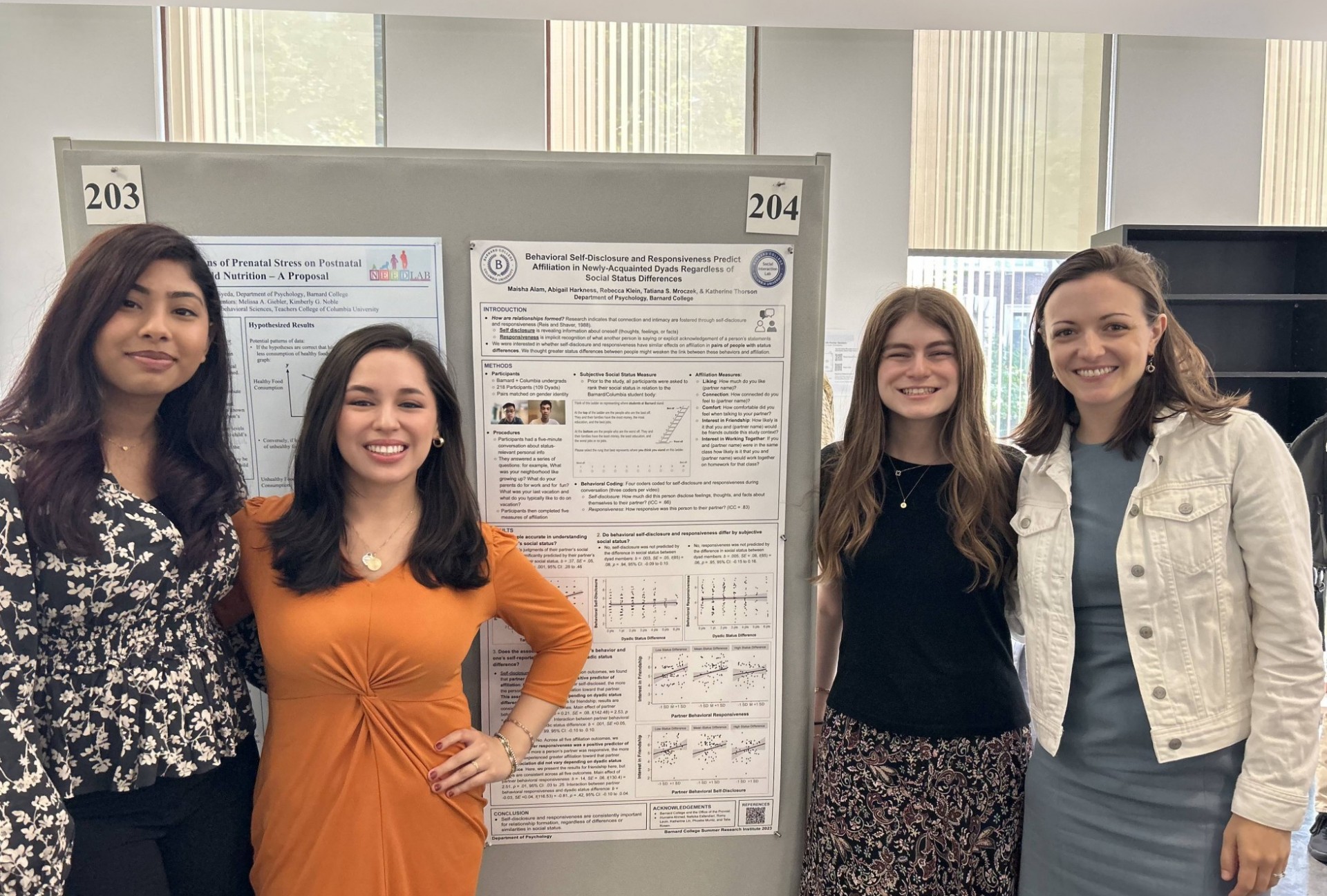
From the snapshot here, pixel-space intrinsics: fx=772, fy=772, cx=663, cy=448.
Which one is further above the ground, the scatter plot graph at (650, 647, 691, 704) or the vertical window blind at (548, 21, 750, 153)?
the vertical window blind at (548, 21, 750, 153)

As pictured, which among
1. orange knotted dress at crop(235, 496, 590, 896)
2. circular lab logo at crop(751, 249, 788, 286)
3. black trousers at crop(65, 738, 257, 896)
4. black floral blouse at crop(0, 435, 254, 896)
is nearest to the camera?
black floral blouse at crop(0, 435, 254, 896)

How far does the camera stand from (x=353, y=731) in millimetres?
1311

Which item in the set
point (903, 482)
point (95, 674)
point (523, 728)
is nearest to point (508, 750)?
point (523, 728)

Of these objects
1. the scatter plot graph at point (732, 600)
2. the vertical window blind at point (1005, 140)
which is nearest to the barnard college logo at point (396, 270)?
the scatter plot graph at point (732, 600)

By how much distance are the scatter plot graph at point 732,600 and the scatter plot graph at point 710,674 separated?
0.19 ft

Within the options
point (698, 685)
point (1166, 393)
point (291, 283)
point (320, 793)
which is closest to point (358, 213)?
point (291, 283)

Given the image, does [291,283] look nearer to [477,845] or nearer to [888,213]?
[477,845]

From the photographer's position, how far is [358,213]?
1594 mm

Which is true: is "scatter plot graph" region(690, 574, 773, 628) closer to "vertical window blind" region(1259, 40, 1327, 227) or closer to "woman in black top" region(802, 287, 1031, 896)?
"woman in black top" region(802, 287, 1031, 896)

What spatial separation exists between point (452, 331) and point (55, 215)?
3.97m

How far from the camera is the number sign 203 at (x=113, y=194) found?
5.15 ft

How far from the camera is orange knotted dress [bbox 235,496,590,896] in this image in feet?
4.25

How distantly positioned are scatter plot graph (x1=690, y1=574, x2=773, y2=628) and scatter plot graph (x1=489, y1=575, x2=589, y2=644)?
24 centimetres

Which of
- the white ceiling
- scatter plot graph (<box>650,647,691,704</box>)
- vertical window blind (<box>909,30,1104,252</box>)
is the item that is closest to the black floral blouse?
scatter plot graph (<box>650,647,691,704</box>)
